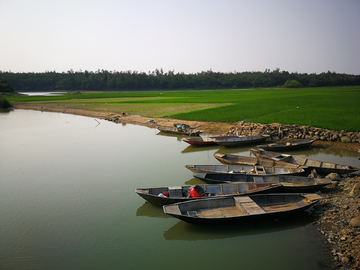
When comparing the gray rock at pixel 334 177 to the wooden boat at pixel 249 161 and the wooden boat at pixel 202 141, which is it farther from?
the wooden boat at pixel 202 141

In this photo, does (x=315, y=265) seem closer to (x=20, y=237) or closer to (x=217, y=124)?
(x=20, y=237)

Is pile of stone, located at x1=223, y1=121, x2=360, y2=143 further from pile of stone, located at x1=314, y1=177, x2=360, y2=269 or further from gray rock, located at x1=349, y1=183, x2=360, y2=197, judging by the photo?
gray rock, located at x1=349, y1=183, x2=360, y2=197

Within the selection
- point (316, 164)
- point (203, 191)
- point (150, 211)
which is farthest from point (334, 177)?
point (150, 211)

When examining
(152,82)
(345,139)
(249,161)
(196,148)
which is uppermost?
(152,82)

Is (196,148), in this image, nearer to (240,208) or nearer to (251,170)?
(251,170)

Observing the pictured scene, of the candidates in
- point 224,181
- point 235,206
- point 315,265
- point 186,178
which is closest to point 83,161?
point 186,178

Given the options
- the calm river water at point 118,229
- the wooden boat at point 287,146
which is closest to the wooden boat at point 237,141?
the wooden boat at point 287,146
